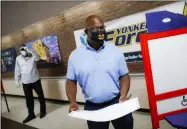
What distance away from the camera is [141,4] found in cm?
309

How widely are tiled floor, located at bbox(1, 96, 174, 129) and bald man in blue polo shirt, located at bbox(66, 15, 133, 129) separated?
4.79ft

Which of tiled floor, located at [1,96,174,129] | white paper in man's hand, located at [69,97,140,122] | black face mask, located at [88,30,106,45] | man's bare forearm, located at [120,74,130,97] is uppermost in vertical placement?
black face mask, located at [88,30,106,45]

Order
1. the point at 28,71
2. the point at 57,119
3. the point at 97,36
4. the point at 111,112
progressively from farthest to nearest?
the point at 28,71 < the point at 57,119 < the point at 97,36 < the point at 111,112

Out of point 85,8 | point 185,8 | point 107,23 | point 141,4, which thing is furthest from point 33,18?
point 185,8

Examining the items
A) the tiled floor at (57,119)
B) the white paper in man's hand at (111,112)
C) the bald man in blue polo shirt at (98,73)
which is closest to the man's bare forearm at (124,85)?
the bald man in blue polo shirt at (98,73)

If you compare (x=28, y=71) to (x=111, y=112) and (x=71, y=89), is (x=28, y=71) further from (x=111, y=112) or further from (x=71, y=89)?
(x=111, y=112)

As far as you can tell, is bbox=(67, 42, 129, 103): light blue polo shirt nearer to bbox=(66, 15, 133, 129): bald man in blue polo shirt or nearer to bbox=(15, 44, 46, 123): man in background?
bbox=(66, 15, 133, 129): bald man in blue polo shirt

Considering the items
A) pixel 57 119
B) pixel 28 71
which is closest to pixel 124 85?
pixel 57 119

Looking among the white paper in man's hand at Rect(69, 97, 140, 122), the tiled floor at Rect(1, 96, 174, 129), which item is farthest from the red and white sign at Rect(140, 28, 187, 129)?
the tiled floor at Rect(1, 96, 174, 129)

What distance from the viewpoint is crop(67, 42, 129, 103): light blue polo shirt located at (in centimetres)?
173

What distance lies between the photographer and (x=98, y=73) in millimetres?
1720

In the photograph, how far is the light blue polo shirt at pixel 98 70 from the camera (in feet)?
5.66

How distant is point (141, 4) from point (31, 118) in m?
3.18

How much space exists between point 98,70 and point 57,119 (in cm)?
270
